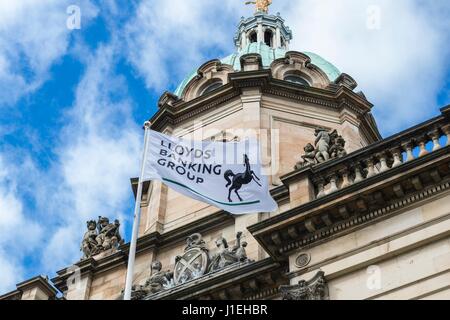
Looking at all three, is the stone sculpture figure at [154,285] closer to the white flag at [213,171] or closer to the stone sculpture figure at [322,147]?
the white flag at [213,171]

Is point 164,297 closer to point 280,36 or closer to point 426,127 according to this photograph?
point 426,127

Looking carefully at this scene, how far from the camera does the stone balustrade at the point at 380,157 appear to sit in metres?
19.3

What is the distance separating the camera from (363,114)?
98.6 ft

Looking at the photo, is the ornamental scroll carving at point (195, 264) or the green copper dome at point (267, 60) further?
the green copper dome at point (267, 60)

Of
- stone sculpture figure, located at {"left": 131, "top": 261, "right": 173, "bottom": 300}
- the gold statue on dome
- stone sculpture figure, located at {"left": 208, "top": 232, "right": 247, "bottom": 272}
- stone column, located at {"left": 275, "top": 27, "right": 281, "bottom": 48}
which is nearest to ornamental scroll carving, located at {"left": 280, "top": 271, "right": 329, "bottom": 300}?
stone sculpture figure, located at {"left": 208, "top": 232, "right": 247, "bottom": 272}

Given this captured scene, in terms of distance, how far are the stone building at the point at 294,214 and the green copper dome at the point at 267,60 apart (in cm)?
8

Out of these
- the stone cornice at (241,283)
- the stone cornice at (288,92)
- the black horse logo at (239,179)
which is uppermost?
the stone cornice at (288,92)

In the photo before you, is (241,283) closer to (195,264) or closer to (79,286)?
(195,264)

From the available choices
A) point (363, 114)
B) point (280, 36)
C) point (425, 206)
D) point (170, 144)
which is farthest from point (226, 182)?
point (280, 36)

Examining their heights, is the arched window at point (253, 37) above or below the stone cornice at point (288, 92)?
above

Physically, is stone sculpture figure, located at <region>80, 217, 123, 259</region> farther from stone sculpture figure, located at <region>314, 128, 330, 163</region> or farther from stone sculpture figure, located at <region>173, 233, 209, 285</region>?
stone sculpture figure, located at <region>314, 128, 330, 163</region>

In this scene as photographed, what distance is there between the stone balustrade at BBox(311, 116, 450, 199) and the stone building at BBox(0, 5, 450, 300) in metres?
0.03

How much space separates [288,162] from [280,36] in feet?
44.0

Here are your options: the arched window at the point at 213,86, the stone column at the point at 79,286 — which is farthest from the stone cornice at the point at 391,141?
the arched window at the point at 213,86
